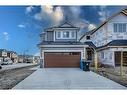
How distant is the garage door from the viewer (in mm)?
38000

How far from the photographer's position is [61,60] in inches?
1503

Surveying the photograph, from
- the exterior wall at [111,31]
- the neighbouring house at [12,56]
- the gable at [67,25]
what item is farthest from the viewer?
the neighbouring house at [12,56]

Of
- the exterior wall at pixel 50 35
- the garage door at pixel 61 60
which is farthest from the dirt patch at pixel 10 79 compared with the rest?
the exterior wall at pixel 50 35

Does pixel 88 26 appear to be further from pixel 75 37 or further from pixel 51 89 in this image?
pixel 51 89

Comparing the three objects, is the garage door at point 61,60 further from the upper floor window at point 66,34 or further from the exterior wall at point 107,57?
the upper floor window at point 66,34

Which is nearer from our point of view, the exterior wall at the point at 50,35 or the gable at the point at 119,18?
the gable at the point at 119,18

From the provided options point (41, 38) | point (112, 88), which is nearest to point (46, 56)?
point (41, 38)

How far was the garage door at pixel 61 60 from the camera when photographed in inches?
1496

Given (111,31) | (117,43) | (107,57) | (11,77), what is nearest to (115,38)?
(111,31)

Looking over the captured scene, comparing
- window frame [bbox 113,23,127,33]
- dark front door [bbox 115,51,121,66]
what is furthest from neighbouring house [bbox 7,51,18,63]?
dark front door [bbox 115,51,121,66]

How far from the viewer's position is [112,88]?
14.7m

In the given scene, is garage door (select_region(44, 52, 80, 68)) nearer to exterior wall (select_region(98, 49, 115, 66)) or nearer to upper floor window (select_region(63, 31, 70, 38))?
exterior wall (select_region(98, 49, 115, 66))

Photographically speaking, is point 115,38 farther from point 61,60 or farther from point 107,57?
point 61,60
